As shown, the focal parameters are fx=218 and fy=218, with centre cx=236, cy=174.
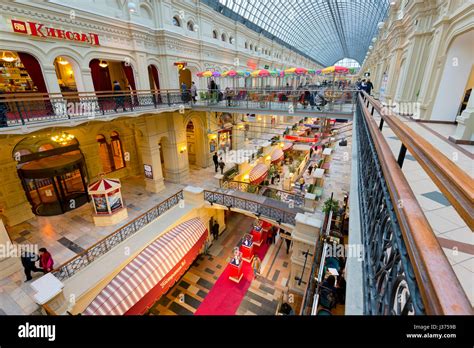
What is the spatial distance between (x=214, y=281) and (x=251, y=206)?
420cm

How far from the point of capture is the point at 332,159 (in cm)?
1709

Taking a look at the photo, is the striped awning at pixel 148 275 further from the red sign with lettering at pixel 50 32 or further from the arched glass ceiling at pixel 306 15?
the arched glass ceiling at pixel 306 15

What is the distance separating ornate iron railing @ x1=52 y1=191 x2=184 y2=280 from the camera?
289 inches

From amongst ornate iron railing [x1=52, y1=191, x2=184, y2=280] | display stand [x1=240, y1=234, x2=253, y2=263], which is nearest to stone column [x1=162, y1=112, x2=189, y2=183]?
ornate iron railing [x1=52, y1=191, x2=184, y2=280]

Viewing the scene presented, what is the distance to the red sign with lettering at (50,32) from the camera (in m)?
7.71

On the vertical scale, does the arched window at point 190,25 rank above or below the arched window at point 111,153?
above

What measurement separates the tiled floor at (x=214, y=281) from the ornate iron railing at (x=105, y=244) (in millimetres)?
3466

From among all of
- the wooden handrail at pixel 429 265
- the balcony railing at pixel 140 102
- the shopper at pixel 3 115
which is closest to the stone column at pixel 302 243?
the balcony railing at pixel 140 102

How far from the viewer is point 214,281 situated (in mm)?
11039

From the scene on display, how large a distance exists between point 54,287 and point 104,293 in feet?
4.57

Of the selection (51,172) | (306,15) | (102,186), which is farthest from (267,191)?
(306,15)

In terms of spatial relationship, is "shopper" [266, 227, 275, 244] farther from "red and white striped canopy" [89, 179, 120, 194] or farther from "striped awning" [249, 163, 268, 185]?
"red and white striped canopy" [89, 179, 120, 194]
